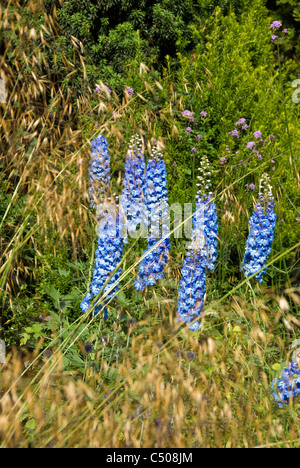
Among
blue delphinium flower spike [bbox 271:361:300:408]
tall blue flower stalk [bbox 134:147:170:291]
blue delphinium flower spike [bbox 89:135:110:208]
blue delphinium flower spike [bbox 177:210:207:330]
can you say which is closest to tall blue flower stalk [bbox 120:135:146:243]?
tall blue flower stalk [bbox 134:147:170:291]

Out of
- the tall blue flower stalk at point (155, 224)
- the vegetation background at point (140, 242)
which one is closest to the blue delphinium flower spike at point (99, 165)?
the vegetation background at point (140, 242)

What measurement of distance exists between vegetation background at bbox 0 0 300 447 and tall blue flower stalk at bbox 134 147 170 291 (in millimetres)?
142

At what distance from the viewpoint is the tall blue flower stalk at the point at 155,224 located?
282 cm

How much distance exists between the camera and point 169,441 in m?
1.85

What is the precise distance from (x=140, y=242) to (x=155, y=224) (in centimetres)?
76

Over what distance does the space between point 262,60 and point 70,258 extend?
9.71 feet

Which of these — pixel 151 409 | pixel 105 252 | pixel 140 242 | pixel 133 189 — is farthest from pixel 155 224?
pixel 151 409

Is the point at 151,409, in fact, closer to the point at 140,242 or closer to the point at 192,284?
the point at 192,284

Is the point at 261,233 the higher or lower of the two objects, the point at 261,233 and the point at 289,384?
the higher

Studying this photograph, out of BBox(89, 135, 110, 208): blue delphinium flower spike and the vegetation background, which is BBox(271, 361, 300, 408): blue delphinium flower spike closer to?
the vegetation background

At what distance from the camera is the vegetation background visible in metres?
1.98

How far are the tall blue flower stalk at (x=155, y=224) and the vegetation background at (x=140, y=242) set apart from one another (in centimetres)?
14

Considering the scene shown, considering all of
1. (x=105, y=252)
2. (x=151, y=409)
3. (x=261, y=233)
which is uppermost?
(x=261, y=233)

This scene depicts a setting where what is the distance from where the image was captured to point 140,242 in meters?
3.62
